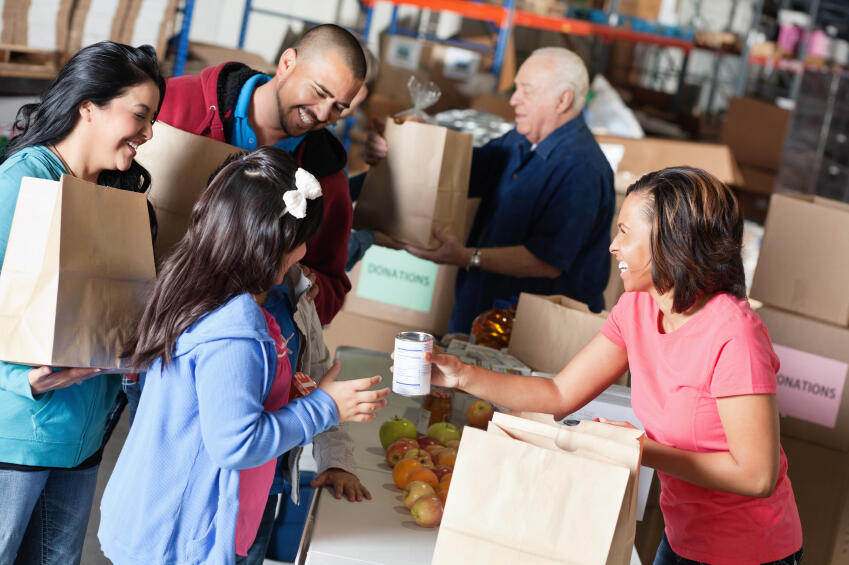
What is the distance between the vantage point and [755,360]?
1.60 metres

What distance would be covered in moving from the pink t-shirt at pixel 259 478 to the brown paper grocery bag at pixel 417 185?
1.08 m

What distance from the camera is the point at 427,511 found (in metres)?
1.85

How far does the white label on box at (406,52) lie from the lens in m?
6.23

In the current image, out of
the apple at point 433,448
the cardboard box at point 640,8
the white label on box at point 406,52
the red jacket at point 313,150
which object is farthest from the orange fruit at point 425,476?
the cardboard box at point 640,8

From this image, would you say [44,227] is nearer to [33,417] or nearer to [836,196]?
[33,417]

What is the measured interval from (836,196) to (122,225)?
6767 mm

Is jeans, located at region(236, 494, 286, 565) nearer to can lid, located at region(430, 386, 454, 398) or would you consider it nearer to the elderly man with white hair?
can lid, located at region(430, 386, 454, 398)

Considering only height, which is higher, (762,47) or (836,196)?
(762,47)

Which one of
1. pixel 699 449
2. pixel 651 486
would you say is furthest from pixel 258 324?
pixel 651 486

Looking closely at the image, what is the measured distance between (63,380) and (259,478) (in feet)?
1.37

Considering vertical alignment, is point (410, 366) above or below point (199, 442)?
above

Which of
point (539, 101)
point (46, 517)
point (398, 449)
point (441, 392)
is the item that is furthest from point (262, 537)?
point (539, 101)

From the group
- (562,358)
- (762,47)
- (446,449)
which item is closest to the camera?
(446,449)

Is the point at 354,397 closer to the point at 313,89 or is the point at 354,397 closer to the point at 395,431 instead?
the point at 395,431
